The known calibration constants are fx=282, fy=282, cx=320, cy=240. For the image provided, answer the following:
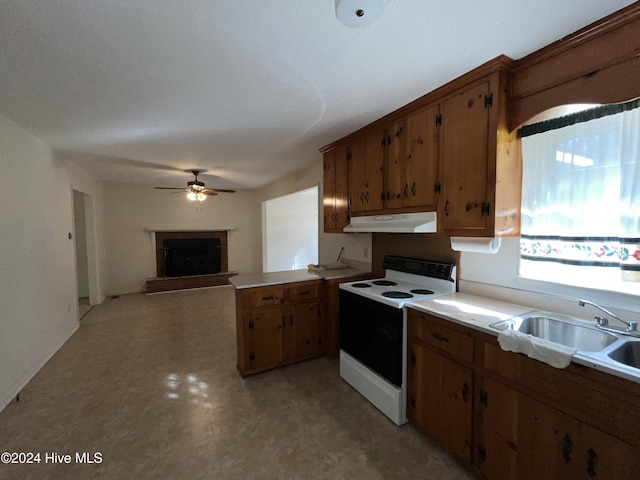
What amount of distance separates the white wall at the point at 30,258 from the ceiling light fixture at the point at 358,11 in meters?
3.01

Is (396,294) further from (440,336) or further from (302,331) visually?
(302,331)

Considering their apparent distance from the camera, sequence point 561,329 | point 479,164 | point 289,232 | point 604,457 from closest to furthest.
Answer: point 604,457, point 561,329, point 479,164, point 289,232

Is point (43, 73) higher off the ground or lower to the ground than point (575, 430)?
higher

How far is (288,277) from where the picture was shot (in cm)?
300

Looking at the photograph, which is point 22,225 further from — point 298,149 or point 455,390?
point 455,390

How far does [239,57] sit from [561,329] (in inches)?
93.4

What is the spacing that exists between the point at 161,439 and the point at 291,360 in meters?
1.28

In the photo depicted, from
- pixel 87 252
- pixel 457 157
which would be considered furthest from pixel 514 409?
pixel 87 252

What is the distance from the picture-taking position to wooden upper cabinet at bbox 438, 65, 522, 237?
165 centimetres

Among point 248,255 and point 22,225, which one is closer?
point 22,225

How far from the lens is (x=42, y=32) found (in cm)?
135

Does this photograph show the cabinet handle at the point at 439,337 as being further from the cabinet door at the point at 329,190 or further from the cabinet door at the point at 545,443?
the cabinet door at the point at 329,190

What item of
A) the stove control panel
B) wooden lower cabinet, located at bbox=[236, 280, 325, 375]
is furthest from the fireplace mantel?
the stove control panel

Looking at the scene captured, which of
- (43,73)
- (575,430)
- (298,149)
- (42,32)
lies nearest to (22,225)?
(43,73)
